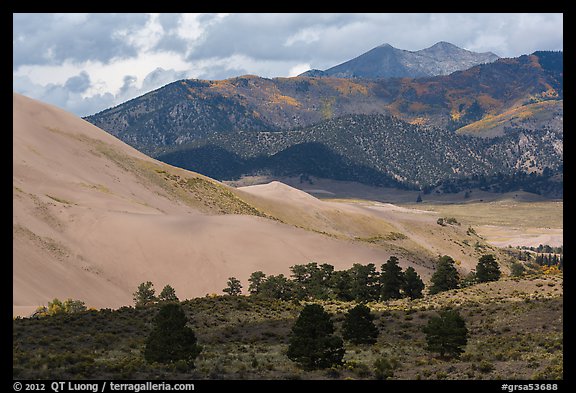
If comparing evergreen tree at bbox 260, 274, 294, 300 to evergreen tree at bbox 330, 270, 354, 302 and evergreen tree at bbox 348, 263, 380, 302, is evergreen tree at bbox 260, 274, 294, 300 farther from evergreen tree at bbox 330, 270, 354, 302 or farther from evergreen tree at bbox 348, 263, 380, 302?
evergreen tree at bbox 348, 263, 380, 302

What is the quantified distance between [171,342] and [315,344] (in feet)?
22.9

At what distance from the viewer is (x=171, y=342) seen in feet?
107

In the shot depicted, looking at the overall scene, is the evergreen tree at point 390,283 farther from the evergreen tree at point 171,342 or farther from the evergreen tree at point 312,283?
the evergreen tree at point 171,342

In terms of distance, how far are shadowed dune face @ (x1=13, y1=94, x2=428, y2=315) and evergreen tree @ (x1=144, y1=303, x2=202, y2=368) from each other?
2858cm

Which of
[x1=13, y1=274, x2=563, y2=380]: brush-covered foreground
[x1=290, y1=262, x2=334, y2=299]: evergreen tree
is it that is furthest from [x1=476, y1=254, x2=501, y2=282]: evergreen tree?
[x1=290, y1=262, x2=334, y2=299]: evergreen tree

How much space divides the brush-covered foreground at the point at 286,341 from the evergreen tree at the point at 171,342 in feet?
2.83

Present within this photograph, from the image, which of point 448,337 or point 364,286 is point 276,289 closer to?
point 364,286

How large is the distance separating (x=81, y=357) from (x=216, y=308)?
22.9 metres

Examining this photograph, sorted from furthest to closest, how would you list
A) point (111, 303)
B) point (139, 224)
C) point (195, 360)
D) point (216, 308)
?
point (139, 224) → point (111, 303) → point (216, 308) → point (195, 360)
